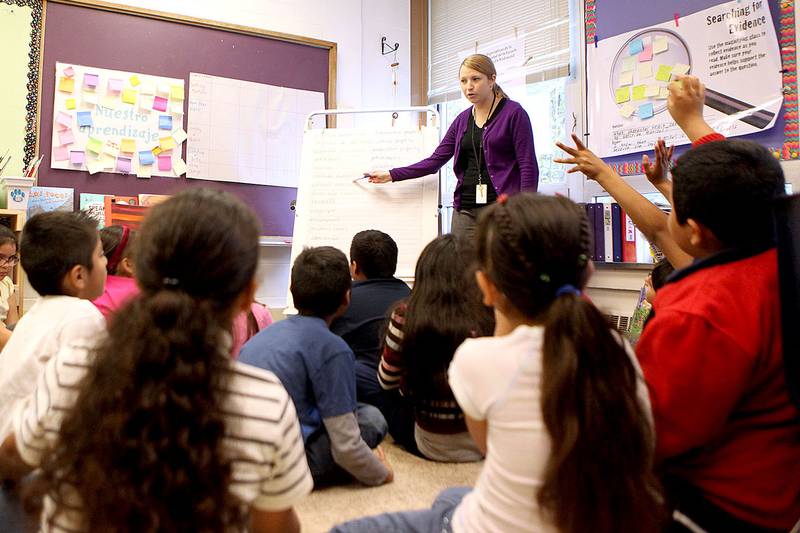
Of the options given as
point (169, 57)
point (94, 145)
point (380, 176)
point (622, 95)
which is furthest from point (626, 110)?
point (94, 145)

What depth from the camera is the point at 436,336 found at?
1.70 meters

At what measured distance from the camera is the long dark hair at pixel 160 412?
72 cm

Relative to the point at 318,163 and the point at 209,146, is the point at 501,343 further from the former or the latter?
the point at 209,146

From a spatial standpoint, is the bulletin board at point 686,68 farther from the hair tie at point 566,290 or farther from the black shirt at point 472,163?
the hair tie at point 566,290

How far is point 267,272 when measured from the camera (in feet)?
12.7

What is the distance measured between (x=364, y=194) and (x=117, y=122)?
1.62 meters

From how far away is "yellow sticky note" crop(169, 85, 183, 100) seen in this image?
3.63 m

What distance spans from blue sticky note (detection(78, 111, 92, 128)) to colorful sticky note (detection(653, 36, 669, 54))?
10.4ft

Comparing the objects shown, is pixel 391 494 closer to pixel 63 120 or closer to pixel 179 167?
pixel 179 167

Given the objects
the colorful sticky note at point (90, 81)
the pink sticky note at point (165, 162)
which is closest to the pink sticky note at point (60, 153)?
the colorful sticky note at point (90, 81)

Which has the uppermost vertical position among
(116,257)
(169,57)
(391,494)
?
(169,57)

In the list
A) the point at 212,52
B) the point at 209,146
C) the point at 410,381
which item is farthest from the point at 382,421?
the point at 212,52

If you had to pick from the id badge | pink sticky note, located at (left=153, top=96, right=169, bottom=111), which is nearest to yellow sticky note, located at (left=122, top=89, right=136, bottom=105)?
pink sticky note, located at (left=153, top=96, right=169, bottom=111)

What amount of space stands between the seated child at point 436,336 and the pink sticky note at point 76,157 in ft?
8.43
